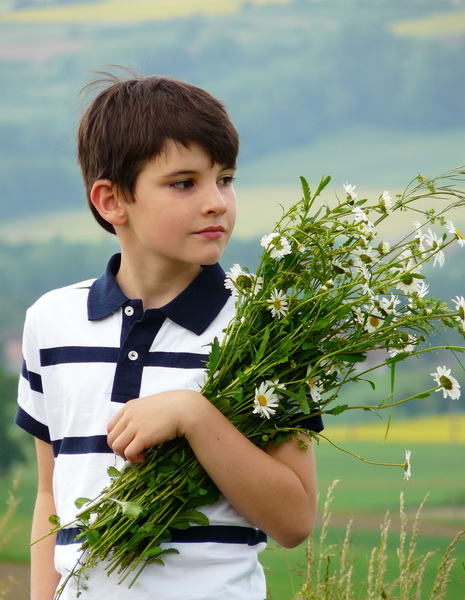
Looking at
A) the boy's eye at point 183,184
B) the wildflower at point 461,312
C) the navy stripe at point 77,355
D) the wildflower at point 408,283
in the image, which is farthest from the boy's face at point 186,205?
the wildflower at point 461,312

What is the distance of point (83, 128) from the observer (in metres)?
1.79

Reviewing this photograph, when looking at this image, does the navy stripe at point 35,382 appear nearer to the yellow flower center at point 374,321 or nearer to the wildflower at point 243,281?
the wildflower at point 243,281

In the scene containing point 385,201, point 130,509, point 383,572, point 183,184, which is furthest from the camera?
point 383,572

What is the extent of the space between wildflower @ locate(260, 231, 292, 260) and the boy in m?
0.16

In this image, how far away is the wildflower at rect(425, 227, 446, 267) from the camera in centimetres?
142

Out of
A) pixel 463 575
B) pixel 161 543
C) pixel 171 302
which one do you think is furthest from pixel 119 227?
pixel 463 575

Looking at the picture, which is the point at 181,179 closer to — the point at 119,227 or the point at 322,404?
the point at 119,227

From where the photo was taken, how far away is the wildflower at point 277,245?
4.63 ft

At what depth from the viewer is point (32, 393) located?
1.74 m

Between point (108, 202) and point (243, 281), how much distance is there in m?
0.42

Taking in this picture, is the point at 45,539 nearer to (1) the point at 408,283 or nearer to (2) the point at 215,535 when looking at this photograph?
(2) the point at 215,535

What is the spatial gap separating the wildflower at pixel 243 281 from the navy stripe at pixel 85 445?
382mm

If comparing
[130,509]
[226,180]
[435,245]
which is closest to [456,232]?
[435,245]

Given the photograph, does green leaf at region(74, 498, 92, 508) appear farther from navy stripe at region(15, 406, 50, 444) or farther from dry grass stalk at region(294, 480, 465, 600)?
dry grass stalk at region(294, 480, 465, 600)
